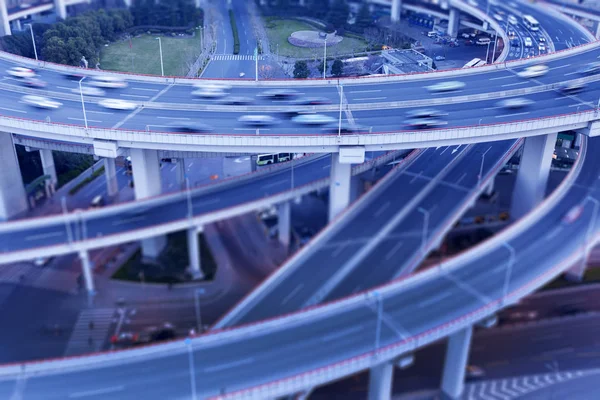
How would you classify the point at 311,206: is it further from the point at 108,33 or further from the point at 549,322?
the point at 108,33

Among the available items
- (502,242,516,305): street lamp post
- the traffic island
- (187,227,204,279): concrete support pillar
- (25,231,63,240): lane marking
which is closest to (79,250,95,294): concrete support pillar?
the traffic island

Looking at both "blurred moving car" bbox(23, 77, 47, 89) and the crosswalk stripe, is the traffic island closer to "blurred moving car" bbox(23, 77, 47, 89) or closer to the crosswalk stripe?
the crosswalk stripe

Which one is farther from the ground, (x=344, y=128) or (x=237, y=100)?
(x=237, y=100)

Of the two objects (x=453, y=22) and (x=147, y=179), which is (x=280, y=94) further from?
(x=453, y=22)

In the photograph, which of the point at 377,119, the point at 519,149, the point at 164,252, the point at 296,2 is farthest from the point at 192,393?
the point at 296,2

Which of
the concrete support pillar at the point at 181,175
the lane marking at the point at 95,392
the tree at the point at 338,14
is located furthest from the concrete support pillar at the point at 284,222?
the tree at the point at 338,14

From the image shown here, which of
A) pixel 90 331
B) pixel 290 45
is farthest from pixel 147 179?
pixel 290 45

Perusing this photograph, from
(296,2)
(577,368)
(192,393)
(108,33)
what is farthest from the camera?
(296,2)
